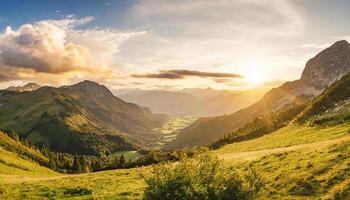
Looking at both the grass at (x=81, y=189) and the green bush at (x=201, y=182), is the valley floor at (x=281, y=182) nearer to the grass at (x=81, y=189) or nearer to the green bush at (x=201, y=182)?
the grass at (x=81, y=189)

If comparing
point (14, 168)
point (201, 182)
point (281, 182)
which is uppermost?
point (201, 182)

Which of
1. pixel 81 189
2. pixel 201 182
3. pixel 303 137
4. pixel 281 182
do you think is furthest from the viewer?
pixel 303 137

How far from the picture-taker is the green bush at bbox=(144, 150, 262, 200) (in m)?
33.4

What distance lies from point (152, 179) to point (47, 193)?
85.9 feet

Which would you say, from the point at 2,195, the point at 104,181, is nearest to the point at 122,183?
the point at 104,181

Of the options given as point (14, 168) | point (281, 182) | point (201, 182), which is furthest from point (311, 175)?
point (14, 168)

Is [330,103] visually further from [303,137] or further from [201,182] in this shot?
[201,182]

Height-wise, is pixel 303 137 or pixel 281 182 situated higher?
pixel 303 137

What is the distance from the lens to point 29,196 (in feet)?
177

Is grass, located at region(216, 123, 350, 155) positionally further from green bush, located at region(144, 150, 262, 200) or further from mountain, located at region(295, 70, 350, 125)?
green bush, located at region(144, 150, 262, 200)

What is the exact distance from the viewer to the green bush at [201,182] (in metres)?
33.4

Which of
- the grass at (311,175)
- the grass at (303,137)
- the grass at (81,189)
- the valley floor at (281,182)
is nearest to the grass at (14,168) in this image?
the grass at (81,189)

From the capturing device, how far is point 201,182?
34.5 metres

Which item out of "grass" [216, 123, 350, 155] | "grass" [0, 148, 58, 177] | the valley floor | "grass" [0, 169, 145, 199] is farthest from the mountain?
"grass" [0, 148, 58, 177]
